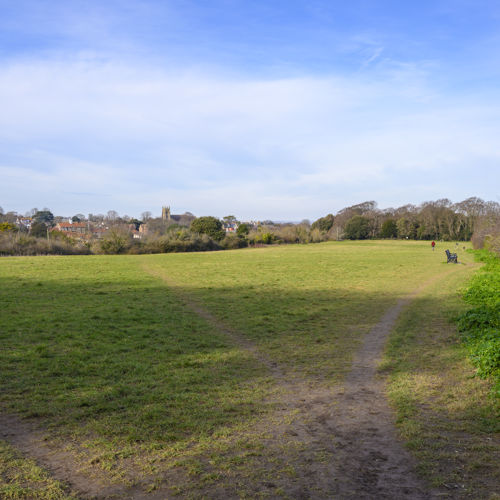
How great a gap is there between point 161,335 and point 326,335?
3489 mm

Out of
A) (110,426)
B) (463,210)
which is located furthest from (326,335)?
(463,210)

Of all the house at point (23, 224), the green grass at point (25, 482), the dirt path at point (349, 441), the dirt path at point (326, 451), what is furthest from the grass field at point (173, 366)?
the house at point (23, 224)

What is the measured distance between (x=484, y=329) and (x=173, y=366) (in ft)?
19.7

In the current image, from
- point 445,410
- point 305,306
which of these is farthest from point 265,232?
point 445,410

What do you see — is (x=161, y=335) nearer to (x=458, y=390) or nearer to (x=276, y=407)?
(x=276, y=407)

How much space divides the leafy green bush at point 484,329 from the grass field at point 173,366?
0.27m

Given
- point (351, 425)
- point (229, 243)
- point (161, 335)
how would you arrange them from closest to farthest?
point (351, 425) → point (161, 335) → point (229, 243)

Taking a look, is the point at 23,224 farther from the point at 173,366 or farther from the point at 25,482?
the point at 25,482

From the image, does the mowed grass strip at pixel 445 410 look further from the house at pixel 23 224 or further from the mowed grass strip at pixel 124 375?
the house at pixel 23 224

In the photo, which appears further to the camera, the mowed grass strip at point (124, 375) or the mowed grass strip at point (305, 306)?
the mowed grass strip at point (305, 306)

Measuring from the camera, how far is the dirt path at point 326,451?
366cm

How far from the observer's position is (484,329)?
875 centimetres

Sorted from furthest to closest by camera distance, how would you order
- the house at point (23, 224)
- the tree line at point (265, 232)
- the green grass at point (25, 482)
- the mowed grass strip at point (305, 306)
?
the house at point (23, 224), the tree line at point (265, 232), the mowed grass strip at point (305, 306), the green grass at point (25, 482)

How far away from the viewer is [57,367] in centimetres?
695
